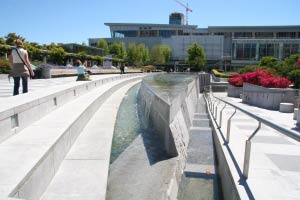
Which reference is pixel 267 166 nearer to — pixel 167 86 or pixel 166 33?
pixel 167 86

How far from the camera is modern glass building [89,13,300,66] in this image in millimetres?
85000

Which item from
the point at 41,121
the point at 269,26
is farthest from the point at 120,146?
the point at 269,26

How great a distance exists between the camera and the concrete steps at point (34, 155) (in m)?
3.22

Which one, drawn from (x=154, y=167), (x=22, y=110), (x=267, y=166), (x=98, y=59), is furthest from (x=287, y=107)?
(x=98, y=59)

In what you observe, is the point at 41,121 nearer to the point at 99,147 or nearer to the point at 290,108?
the point at 99,147

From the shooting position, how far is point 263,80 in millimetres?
18625

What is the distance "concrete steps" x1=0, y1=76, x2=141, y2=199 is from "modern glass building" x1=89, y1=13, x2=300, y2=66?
8802 centimetres

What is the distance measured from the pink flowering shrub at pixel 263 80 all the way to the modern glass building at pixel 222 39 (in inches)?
2638

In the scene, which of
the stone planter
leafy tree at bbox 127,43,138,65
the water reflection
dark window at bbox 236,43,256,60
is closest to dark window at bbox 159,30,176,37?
leafy tree at bbox 127,43,138,65

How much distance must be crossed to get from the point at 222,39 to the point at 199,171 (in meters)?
97.6

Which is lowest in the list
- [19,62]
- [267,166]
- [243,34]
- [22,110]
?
[267,166]

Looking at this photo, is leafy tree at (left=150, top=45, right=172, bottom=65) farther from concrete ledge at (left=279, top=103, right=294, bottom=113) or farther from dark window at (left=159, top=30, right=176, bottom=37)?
concrete ledge at (left=279, top=103, right=294, bottom=113)

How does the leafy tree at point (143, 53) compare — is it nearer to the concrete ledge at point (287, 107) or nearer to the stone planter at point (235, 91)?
the stone planter at point (235, 91)

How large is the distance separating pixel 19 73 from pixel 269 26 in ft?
333
